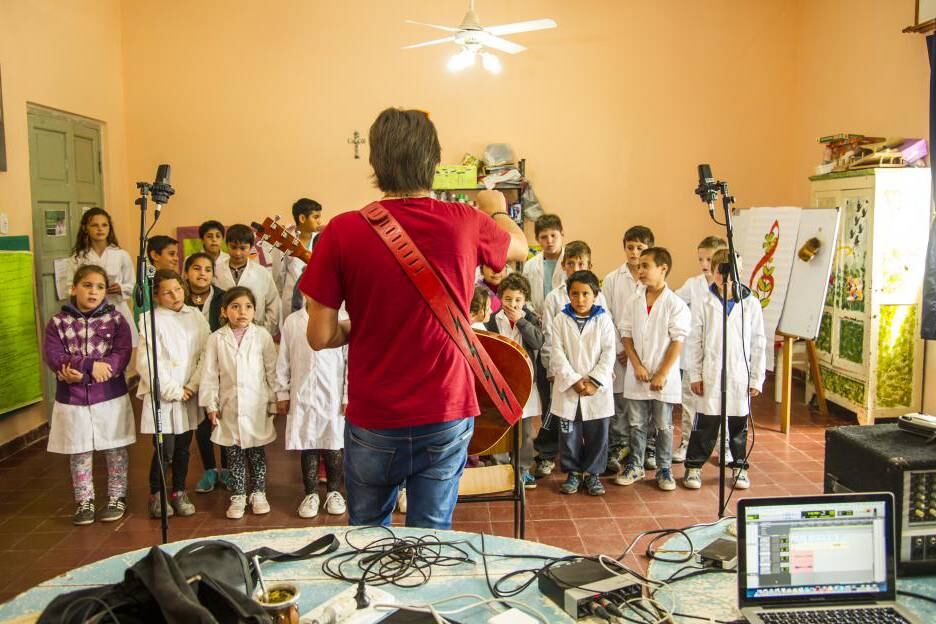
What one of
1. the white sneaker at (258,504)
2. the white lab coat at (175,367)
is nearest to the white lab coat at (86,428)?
the white lab coat at (175,367)

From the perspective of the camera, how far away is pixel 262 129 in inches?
272

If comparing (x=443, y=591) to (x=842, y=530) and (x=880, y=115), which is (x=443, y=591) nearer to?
(x=842, y=530)

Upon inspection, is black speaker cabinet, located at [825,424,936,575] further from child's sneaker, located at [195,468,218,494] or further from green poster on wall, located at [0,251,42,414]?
green poster on wall, located at [0,251,42,414]

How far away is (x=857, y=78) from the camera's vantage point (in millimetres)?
5941

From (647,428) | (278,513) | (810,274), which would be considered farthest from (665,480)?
(810,274)

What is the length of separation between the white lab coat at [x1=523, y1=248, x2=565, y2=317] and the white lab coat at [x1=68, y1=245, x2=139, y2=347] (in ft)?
8.87

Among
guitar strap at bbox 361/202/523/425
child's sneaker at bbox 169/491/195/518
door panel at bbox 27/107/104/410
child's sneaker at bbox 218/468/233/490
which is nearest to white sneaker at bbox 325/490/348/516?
child's sneaker at bbox 218/468/233/490

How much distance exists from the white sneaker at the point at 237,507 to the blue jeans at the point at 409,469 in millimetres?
1931

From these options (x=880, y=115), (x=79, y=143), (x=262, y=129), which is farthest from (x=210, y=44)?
(x=880, y=115)

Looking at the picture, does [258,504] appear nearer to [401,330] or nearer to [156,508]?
[156,508]

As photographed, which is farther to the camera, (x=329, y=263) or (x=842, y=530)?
(x=329, y=263)

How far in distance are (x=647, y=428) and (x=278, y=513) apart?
1991 mm

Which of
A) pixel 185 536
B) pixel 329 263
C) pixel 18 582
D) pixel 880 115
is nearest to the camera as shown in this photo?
pixel 329 263

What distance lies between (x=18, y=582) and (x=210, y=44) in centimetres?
510
